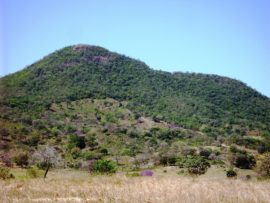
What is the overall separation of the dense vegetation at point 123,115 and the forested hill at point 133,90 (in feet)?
0.92

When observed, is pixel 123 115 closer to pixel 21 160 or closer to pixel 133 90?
pixel 133 90

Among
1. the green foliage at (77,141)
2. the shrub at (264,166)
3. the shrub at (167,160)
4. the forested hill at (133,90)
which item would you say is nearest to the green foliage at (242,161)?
the shrub at (167,160)

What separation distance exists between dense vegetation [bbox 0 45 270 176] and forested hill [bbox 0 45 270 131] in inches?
11.0

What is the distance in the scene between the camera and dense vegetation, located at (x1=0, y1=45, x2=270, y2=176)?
47.9 meters

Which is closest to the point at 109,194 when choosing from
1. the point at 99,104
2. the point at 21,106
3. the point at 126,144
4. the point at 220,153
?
the point at 220,153

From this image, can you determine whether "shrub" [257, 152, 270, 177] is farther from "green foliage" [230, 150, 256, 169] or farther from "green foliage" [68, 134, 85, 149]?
"green foliage" [68, 134, 85, 149]

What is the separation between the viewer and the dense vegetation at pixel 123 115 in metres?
47.9

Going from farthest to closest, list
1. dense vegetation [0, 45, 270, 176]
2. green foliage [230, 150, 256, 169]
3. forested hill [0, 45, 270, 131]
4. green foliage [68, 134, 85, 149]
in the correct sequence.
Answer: forested hill [0, 45, 270, 131] → green foliage [68, 134, 85, 149] → dense vegetation [0, 45, 270, 176] → green foliage [230, 150, 256, 169]

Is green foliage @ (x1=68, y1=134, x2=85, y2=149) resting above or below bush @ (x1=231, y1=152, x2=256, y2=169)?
below

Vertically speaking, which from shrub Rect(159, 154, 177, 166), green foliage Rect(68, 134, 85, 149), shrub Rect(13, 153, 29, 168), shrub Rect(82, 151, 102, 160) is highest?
shrub Rect(159, 154, 177, 166)

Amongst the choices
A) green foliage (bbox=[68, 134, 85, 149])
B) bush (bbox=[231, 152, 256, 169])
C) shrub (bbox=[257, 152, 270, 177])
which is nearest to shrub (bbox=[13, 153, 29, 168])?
green foliage (bbox=[68, 134, 85, 149])

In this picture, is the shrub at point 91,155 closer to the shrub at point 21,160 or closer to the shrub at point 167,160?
the shrub at point 167,160

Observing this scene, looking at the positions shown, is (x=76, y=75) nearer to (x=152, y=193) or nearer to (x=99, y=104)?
(x=99, y=104)

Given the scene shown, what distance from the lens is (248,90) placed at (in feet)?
377
